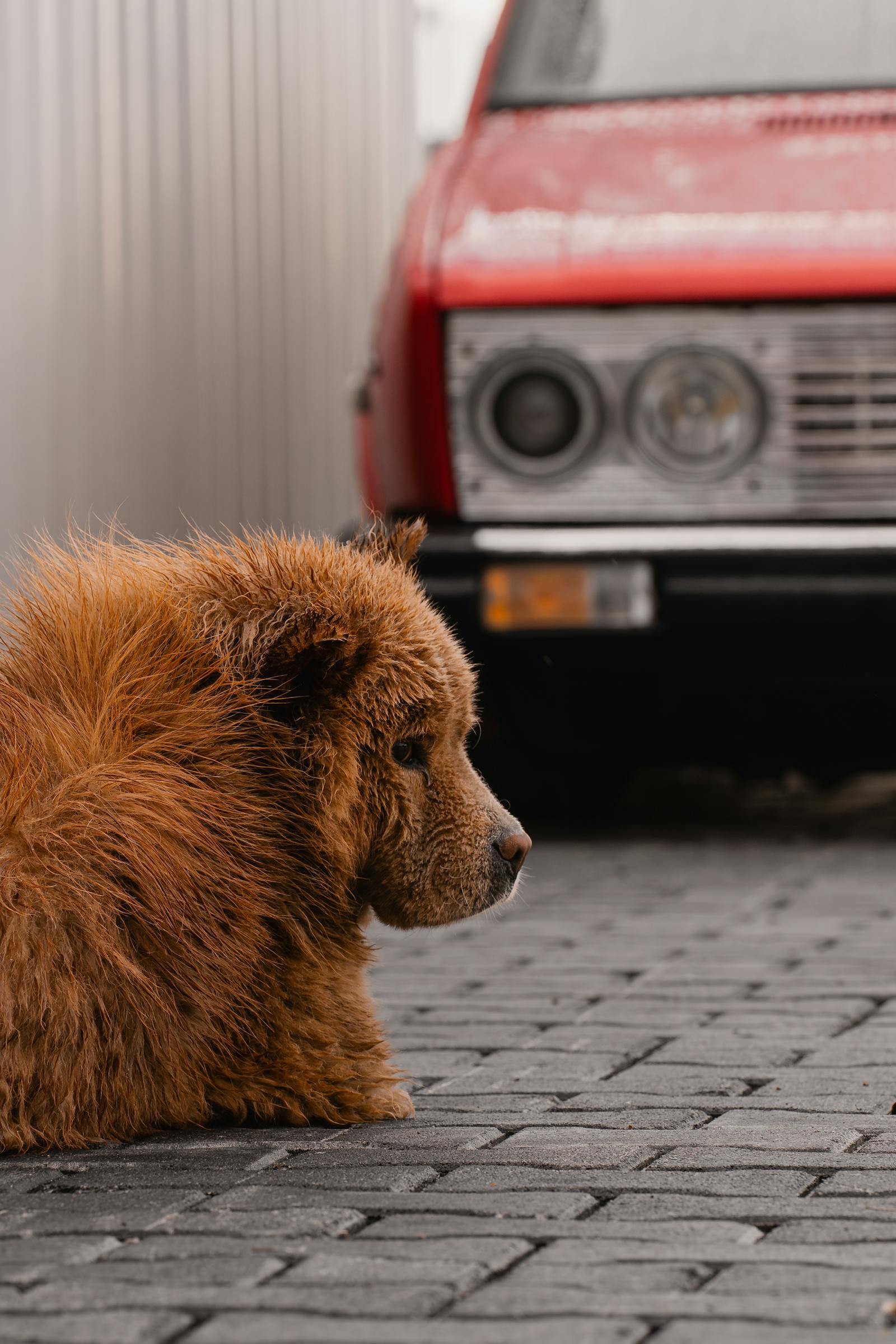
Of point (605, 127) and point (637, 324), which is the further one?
point (605, 127)

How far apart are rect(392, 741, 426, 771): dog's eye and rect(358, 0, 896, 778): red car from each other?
2665 millimetres

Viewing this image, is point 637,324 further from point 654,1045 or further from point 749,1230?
point 749,1230

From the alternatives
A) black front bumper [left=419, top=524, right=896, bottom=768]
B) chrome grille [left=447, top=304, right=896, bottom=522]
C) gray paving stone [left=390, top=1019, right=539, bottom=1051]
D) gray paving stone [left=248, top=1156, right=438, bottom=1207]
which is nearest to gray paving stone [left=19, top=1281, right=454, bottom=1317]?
gray paving stone [left=248, top=1156, right=438, bottom=1207]

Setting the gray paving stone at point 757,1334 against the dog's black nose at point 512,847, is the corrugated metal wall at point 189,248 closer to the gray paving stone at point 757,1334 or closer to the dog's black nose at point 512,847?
the dog's black nose at point 512,847

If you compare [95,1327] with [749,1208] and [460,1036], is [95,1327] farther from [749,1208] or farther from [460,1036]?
[460,1036]

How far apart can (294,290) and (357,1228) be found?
645 centimetres

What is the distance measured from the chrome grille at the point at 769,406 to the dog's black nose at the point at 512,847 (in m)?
2.82

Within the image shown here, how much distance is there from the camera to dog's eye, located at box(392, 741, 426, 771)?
308 centimetres

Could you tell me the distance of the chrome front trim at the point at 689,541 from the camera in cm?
575

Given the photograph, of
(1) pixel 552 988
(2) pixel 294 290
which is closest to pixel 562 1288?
(1) pixel 552 988

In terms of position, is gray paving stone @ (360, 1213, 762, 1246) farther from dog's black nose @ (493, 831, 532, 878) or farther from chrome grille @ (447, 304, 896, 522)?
chrome grille @ (447, 304, 896, 522)

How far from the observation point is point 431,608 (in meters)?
3.29

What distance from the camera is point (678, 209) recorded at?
19.4 ft

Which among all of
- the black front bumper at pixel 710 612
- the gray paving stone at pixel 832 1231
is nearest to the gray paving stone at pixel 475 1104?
the gray paving stone at pixel 832 1231
